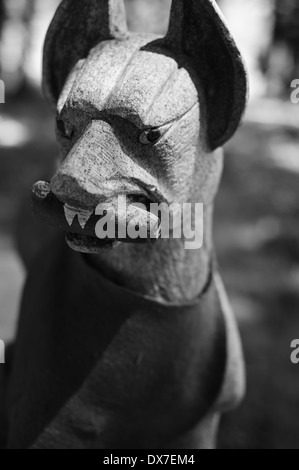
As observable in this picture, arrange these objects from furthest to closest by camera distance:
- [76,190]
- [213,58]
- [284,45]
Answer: [284,45] → [213,58] → [76,190]

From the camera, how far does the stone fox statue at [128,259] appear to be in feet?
2.02

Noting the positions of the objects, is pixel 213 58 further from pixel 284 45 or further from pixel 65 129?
pixel 284 45

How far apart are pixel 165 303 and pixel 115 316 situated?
7 centimetres

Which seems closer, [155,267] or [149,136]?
[149,136]

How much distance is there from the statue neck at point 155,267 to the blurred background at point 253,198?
50 centimetres

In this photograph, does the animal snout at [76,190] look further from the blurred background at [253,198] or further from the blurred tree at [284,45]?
the blurred tree at [284,45]

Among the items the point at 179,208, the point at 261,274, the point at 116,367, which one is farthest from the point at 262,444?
the point at 261,274

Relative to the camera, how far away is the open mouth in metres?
0.60

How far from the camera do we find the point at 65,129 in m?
0.66

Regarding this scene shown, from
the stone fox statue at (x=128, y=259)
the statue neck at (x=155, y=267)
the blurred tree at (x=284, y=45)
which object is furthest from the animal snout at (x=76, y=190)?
the blurred tree at (x=284, y=45)

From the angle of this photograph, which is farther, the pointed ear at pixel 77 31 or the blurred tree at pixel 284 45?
the blurred tree at pixel 284 45

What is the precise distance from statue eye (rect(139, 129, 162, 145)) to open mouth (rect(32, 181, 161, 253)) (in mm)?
57

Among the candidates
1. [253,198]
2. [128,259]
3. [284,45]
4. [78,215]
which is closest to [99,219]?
[78,215]

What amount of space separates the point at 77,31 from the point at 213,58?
0.57ft
